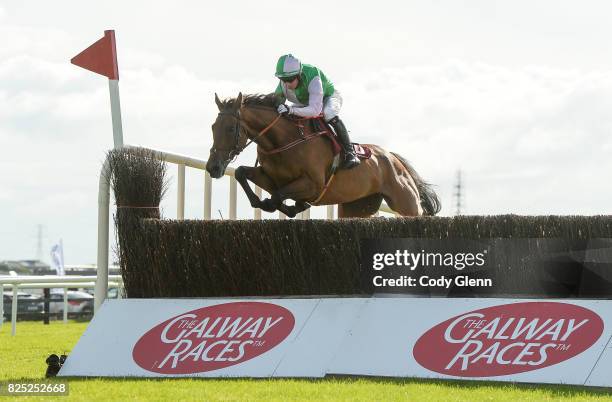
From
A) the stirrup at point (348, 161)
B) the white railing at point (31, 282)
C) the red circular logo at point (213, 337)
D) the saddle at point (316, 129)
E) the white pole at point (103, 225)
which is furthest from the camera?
the white railing at point (31, 282)

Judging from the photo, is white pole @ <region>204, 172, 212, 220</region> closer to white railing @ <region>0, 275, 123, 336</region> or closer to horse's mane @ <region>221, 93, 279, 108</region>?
horse's mane @ <region>221, 93, 279, 108</region>

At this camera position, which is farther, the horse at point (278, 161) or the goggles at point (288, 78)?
the goggles at point (288, 78)

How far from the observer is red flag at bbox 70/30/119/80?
8.87 meters

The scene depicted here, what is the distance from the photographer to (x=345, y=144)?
32.6 feet

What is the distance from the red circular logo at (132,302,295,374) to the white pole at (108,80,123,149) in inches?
67.9

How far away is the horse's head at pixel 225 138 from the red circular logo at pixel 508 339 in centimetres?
298

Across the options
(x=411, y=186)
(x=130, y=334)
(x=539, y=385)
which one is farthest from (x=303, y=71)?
(x=539, y=385)

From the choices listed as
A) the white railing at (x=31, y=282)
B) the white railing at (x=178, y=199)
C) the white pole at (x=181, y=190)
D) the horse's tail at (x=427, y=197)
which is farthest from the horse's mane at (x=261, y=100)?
the white railing at (x=31, y=282)

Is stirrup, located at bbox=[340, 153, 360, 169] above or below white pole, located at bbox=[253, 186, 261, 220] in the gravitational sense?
Answer: above

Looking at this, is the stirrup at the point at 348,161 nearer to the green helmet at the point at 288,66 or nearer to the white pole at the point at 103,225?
the green helmet at the point at 288,66

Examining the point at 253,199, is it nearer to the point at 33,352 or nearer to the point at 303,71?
the point at 303,71

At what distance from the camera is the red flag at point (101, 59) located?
887 centimetres

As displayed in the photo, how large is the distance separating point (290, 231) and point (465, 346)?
1.62m

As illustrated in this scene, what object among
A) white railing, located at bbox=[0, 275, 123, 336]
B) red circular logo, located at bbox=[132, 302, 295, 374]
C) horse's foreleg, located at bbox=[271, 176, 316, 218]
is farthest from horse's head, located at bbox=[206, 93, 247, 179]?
white railing, located at bbox=[0, 275, 123, 336]
